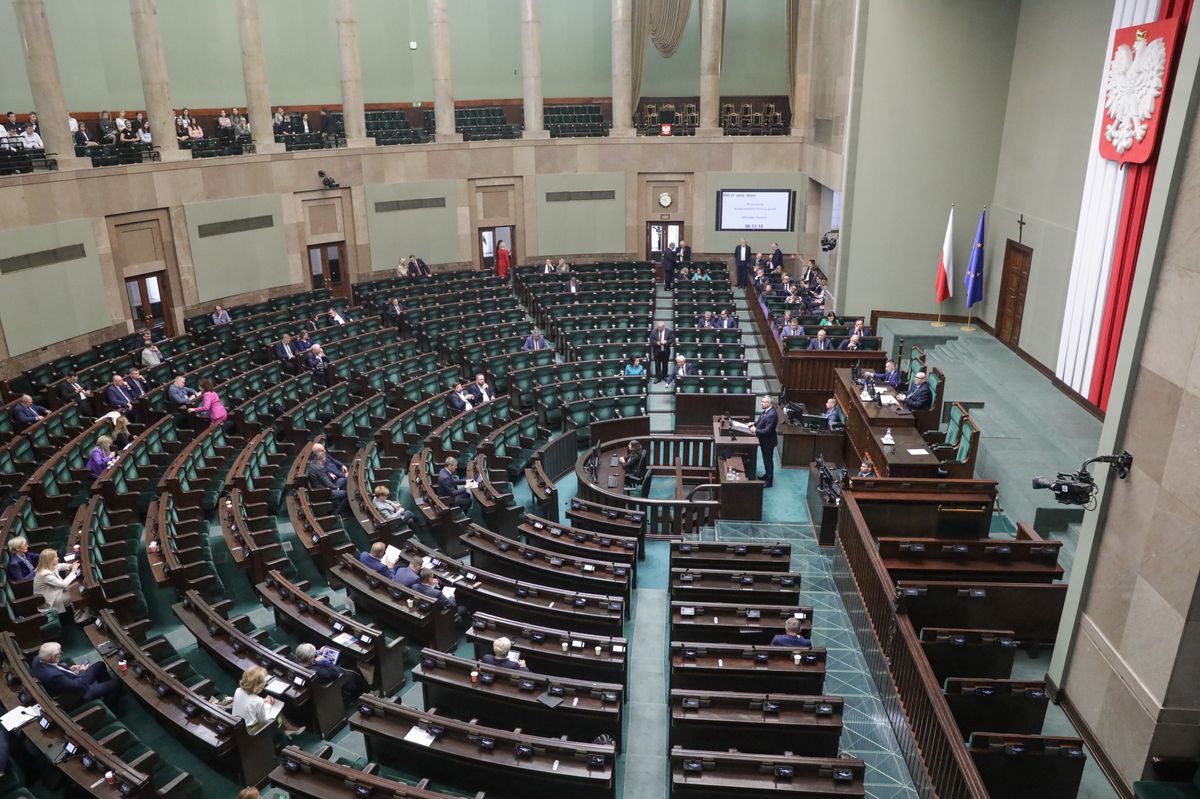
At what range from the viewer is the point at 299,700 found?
621cm

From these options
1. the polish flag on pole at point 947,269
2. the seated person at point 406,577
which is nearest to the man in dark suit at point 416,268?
the polish flag on pole at point 947,269

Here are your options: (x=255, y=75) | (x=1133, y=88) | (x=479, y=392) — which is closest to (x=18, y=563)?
(x=479, y=392)

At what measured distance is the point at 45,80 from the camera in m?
14.7

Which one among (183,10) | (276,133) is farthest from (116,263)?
(183,10)

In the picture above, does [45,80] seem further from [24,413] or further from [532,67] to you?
[532,67]

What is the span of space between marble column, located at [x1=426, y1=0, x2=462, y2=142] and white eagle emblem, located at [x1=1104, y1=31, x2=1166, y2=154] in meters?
14.5

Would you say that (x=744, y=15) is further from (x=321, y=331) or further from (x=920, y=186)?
(x=321, y=331)

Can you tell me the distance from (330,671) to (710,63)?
1956cm

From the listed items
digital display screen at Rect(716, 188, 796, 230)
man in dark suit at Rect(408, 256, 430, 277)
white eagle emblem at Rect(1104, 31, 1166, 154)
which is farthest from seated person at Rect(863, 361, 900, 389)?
man in dark suit at Rect(408, 256, 430, 277)

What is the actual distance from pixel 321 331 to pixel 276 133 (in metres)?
7.55

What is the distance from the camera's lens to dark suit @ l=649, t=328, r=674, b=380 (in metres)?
15.2

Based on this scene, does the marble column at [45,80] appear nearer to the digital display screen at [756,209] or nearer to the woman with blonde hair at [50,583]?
the woman with blonde hair at [50,583]

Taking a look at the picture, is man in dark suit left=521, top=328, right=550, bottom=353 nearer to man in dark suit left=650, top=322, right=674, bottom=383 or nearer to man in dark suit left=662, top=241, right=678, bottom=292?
man in dark suit left=650, top=322, right=674, bottom=383

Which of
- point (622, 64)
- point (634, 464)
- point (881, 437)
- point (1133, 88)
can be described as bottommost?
point (634, 464)
